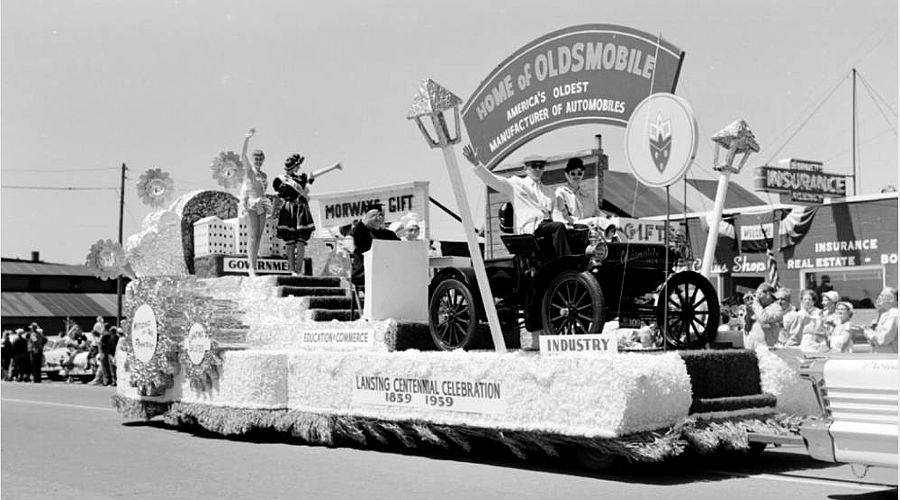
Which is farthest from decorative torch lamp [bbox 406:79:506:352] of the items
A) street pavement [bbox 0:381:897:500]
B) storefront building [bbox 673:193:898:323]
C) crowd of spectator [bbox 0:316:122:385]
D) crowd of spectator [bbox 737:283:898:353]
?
crowd of spectator [bbox 0:316:122:385]

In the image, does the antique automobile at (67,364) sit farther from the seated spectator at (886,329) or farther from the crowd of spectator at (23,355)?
the seated spectator at (886,329)

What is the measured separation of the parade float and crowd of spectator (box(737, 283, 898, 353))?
5.65 feet

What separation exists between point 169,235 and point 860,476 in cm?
1127

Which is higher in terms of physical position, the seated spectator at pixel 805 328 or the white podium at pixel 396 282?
the white podium at pixel 396 282

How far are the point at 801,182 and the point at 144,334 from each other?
16390 millimetres

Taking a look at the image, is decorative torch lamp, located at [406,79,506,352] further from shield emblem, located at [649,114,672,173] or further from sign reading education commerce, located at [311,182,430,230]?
sign reading education commerce, located at [311,182,430,230]

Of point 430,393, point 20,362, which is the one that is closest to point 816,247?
point 430,393

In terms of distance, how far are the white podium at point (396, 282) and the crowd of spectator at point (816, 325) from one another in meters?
3.71

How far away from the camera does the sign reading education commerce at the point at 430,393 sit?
30.3ft

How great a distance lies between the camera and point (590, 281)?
30.5ft

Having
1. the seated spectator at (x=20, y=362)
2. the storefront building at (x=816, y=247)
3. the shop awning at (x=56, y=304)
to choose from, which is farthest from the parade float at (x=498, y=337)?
the shop awning at (x=56, y=304)

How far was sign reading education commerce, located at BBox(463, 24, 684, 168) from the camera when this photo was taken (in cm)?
1158

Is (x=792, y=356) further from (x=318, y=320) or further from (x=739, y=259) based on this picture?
(x=739, y=259)

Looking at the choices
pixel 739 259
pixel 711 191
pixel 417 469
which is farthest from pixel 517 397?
pixel 739 259
